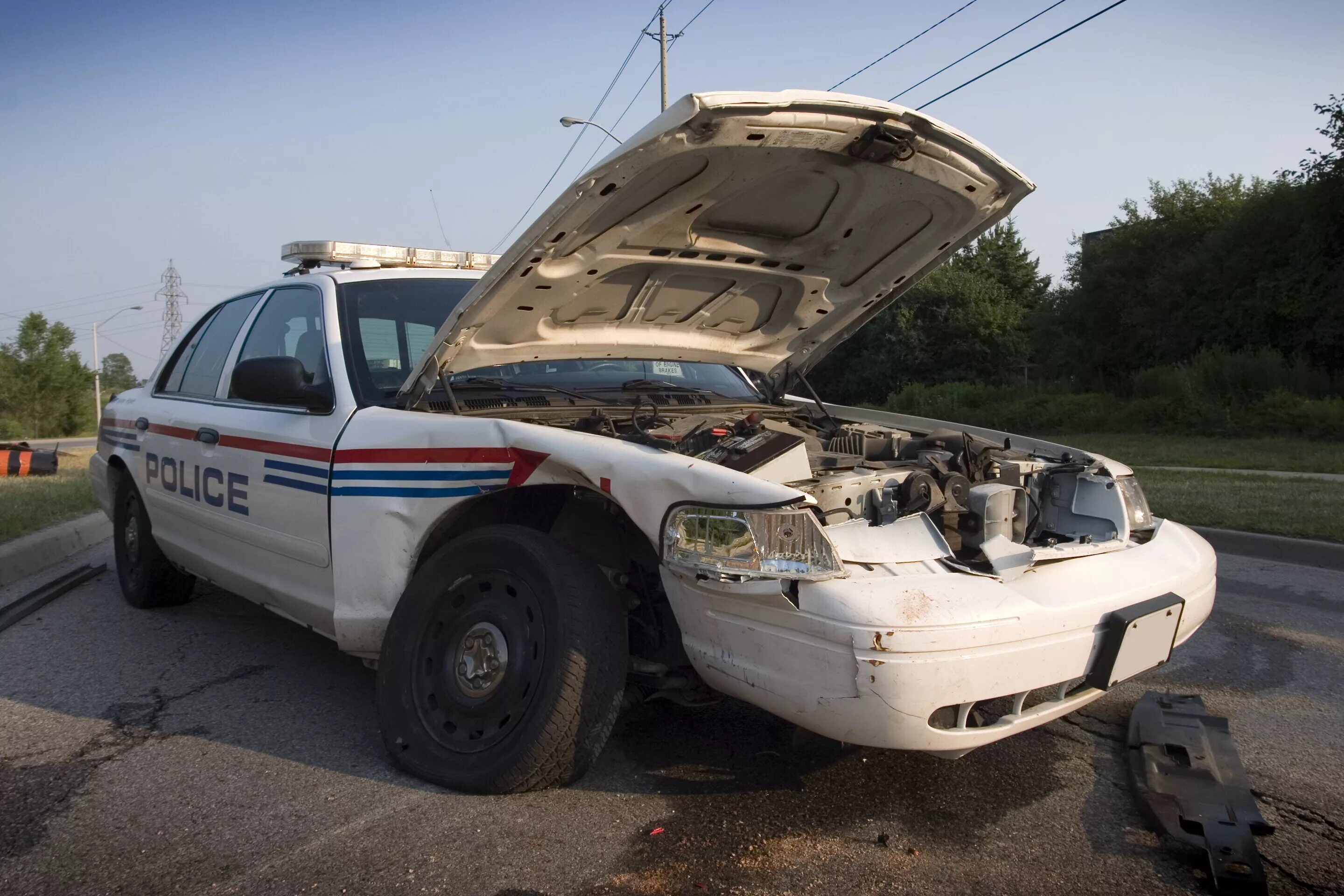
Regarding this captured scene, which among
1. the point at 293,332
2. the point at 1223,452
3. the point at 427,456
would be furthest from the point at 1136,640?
the point at 1223,452

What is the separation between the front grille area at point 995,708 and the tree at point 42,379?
43.0m

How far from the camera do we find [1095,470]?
3.49 meters

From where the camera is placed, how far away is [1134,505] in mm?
3410

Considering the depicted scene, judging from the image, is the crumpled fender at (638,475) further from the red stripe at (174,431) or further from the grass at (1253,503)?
the grass at (1253,503)

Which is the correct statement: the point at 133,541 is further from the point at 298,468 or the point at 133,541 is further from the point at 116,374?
the point at 116,374

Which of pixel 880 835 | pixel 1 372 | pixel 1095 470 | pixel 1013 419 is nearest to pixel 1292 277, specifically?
pixel 1013 419

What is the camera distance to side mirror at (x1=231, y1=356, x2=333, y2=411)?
3494mm

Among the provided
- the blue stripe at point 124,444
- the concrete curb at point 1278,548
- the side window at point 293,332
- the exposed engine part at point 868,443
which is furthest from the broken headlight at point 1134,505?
the blue stripe at point 124,444

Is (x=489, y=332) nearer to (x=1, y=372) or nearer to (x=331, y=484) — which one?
(x=331, y=484)

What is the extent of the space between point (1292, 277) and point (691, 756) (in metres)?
22.0

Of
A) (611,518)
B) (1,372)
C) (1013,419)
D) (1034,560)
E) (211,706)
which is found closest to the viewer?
(1034,560)

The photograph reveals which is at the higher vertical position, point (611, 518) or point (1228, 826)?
point (611, 518)

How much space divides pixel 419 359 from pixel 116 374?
107771 mm

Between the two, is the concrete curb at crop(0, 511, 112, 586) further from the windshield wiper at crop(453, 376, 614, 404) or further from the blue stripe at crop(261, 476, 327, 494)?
the windshield wiper at crop(453, 376, 614, 404)
